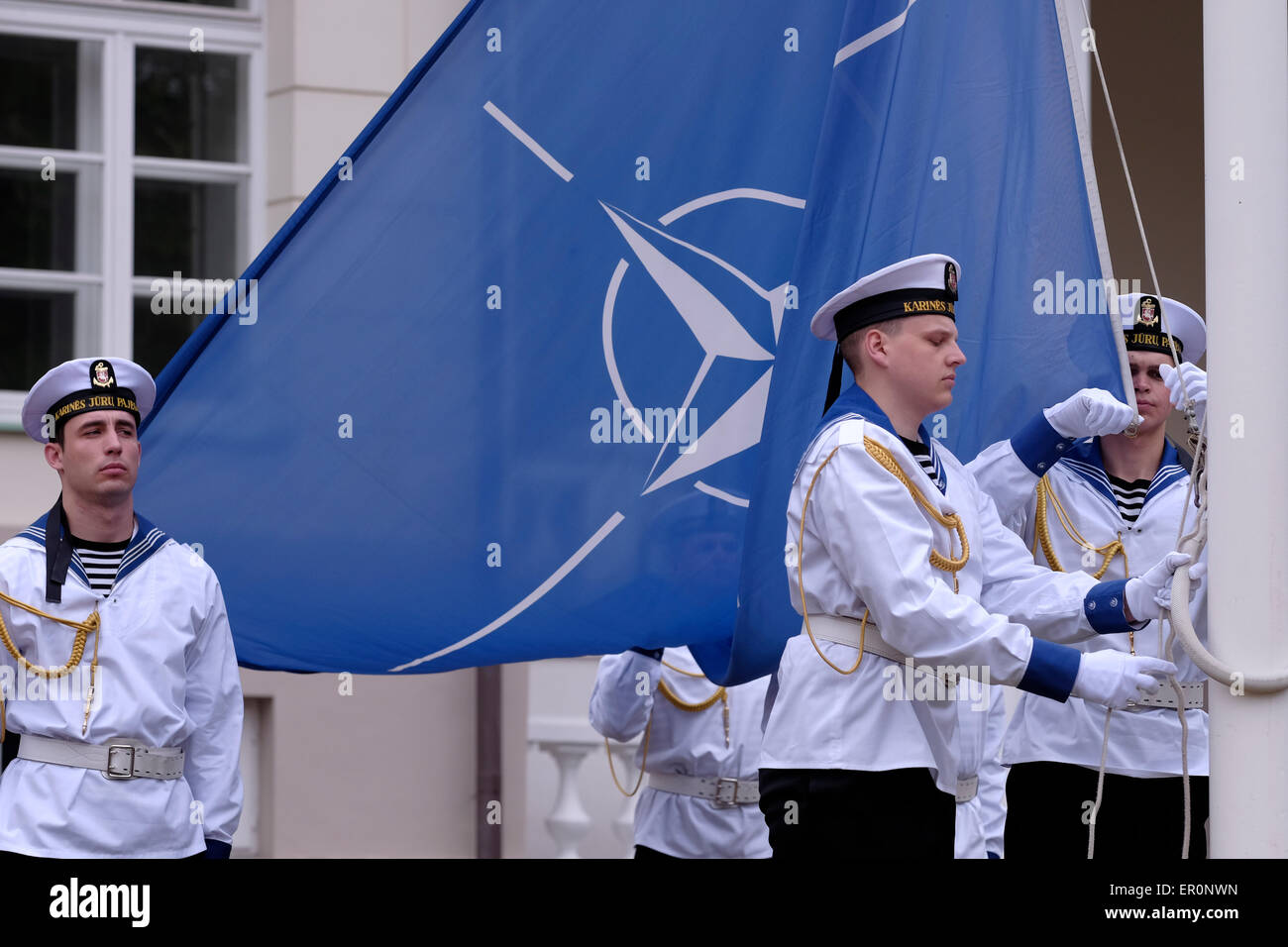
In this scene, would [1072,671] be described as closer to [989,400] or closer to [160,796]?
[989,400]

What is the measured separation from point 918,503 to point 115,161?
521 centimetres

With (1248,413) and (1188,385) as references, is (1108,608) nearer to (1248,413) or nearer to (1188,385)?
(1188,385)

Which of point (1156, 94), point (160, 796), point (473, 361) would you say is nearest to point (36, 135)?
point (473, 361)

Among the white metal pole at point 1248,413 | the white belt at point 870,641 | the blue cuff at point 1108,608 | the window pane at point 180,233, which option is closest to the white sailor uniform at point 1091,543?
the blue cuff at point 1108,608

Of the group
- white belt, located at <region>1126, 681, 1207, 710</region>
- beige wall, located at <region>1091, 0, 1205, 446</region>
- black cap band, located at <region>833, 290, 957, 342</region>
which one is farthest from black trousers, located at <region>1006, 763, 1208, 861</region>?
beige wall, located at <region>1091, 0, 1205, 446</region>

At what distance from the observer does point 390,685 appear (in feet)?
27.3

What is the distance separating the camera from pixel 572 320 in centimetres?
513

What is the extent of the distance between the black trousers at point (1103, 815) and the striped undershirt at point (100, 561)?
2205mm

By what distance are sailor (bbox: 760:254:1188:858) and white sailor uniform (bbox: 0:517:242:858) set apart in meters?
1.29

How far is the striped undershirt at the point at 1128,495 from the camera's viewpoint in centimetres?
521

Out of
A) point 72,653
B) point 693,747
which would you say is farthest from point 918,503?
point 693,747

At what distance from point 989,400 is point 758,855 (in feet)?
5.74

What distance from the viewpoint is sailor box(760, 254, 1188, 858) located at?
3.94m

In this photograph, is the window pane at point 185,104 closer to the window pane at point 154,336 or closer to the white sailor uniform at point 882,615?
the window pane at point 154,336
